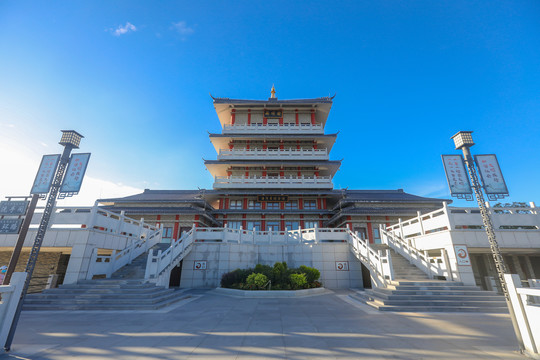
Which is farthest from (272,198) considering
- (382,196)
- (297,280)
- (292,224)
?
(297,280)

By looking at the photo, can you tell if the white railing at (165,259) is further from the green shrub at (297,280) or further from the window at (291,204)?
the window at (291,204)

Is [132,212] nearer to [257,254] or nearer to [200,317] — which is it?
[257,254]

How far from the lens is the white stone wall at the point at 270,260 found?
669 inches

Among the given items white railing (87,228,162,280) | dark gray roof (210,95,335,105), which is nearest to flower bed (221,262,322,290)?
white railing (87,228,162,280)

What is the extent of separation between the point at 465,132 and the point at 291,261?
13.8m

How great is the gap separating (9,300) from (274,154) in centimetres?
2541

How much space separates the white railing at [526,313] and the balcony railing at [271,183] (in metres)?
21.1

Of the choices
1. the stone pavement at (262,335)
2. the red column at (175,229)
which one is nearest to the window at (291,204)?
the red column at (175,229)

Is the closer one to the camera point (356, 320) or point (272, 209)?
point (356, 320)

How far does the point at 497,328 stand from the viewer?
710cm

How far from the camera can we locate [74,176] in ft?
23.9

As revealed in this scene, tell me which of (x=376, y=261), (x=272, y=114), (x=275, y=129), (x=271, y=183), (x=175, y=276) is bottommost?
(x=175, y=276)

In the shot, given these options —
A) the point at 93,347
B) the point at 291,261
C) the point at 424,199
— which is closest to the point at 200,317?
the point at 93,347

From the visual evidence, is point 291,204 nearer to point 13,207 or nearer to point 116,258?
point 116,258
